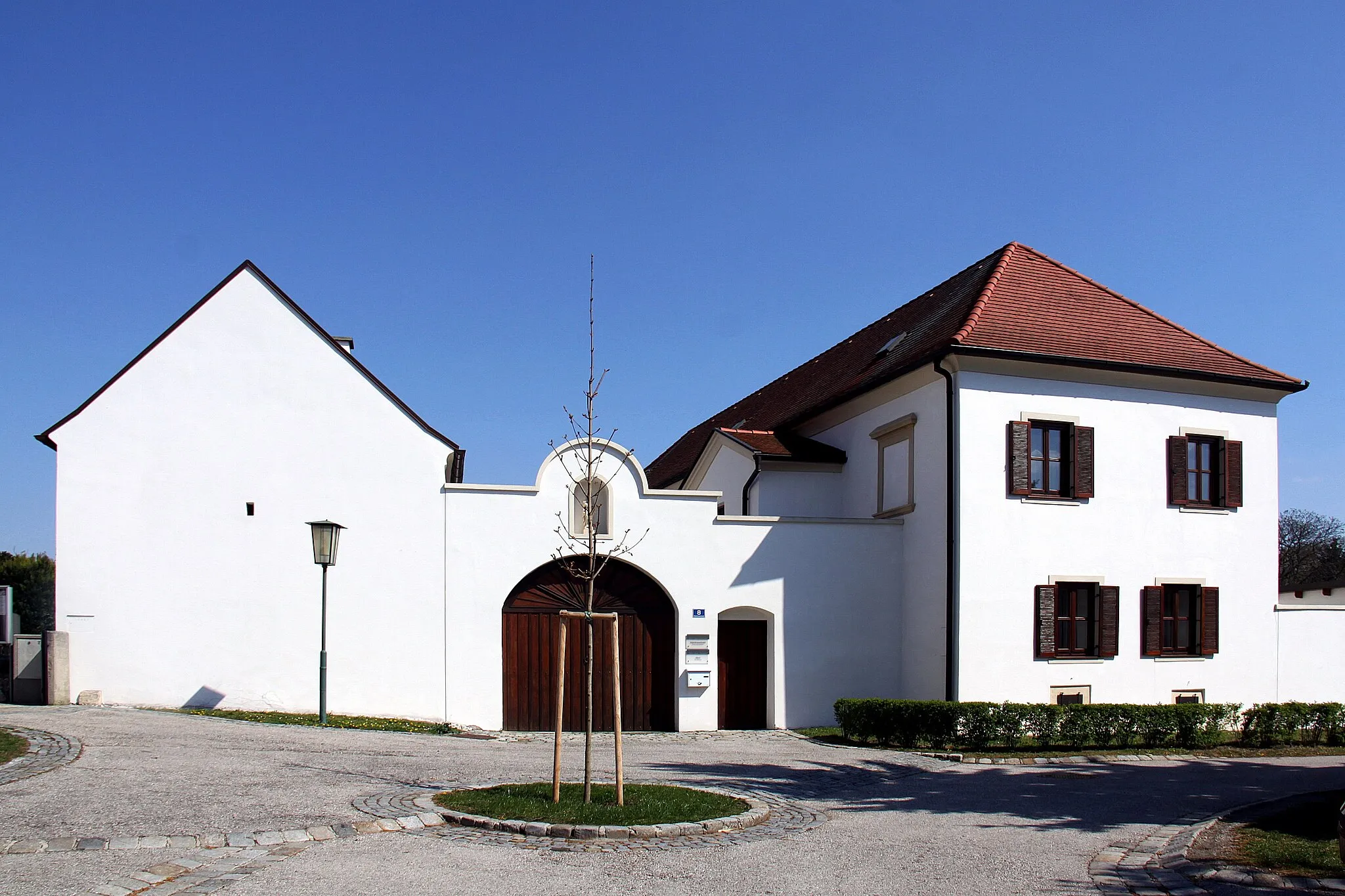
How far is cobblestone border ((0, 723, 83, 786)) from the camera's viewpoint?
38.0 ft

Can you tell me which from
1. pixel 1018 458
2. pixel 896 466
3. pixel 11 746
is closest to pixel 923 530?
pixel 896 466

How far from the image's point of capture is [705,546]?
21688 mm

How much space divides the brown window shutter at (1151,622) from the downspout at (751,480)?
8.11 meters

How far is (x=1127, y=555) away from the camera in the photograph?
21.6 m

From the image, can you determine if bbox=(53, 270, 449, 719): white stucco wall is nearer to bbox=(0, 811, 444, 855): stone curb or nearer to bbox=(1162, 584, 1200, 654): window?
bbox=(0, 811, 444, 855): stone curb

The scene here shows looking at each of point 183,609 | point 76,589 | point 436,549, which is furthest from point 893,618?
point 76,589

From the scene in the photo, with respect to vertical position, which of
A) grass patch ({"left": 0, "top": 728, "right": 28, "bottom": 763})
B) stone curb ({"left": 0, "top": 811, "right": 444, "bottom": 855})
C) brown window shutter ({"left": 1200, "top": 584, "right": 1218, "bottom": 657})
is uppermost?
brown window shutter ({"left": 1200, "top": 584, "right": 1218, "bottom": 657})

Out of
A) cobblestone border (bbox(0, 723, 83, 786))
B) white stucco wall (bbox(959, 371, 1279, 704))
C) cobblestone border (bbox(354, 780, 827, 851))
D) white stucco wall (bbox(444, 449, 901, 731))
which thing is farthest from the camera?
white stucco wall (bbox(444, 449, 901, 731))

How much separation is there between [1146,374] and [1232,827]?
41.4ft

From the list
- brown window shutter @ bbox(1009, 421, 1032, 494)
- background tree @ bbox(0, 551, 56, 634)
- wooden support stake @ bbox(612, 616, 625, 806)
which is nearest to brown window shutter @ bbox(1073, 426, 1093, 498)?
brown window shutter @ bbox(1009, 421, 1032, 494)

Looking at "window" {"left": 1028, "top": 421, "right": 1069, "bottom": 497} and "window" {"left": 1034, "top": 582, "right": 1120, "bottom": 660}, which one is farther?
"window" {"left": 1028, "top": 421, "right": 1069, "bottom": 497}

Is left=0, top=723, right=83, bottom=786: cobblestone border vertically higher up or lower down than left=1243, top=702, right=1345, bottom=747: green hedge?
higher up

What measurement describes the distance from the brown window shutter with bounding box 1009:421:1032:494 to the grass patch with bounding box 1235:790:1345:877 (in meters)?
8.67

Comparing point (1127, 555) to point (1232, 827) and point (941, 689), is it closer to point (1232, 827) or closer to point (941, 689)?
point (941, 689)
